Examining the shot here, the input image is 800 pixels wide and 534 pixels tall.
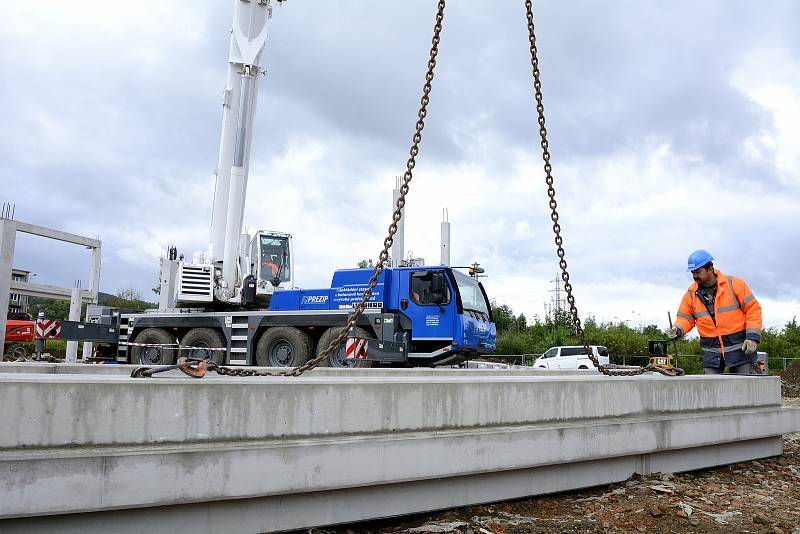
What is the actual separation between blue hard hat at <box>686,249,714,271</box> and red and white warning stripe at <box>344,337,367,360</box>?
680 cm

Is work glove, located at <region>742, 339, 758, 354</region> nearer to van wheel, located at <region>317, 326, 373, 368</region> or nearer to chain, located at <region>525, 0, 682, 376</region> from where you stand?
chain, located at <region>525, 0, 682, 376</region>

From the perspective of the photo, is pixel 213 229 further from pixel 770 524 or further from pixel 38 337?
pixel 770 524

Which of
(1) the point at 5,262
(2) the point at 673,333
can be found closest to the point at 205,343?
(1) the point at 5,262

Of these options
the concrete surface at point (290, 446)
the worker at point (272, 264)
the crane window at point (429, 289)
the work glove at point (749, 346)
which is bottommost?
the concrete surface at point (290, 446)

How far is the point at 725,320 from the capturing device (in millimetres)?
5465

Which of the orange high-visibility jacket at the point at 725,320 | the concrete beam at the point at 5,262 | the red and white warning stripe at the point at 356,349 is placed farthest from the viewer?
the red and white warning stripe at the point at 356,349

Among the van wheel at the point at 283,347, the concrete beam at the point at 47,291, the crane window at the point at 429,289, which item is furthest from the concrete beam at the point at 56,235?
the crane window at the point at 429,289

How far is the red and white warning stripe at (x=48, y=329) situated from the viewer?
1297 cm

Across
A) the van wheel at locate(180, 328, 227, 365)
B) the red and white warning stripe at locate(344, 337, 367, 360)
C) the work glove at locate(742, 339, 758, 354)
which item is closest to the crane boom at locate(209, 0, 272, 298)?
the van wheel at locate(180, 328, 227, 365)

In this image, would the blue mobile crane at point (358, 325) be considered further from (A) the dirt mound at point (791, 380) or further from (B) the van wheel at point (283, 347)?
(A) the dirt mound at point (791, 380)

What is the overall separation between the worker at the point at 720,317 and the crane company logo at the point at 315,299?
8.04 metres

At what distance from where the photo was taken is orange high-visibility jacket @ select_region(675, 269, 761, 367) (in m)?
5.35

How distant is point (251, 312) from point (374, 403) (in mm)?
10803

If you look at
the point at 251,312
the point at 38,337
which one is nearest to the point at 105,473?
the point at 251,312
